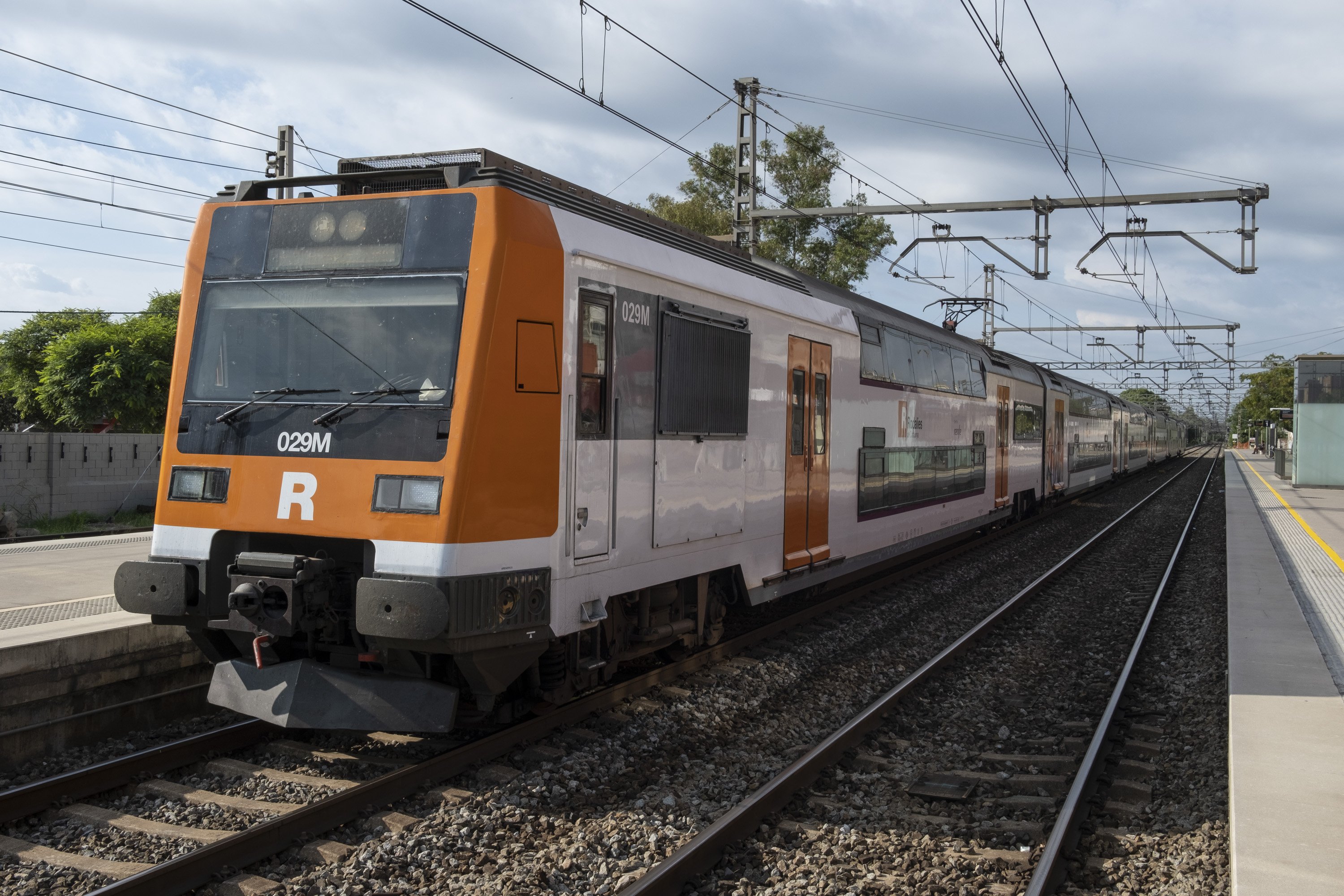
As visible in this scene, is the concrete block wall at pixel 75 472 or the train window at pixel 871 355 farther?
the concrete block wall at pixel 75 472

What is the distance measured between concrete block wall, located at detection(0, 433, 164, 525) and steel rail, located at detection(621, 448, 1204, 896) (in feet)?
43.6

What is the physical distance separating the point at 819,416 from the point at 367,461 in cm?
531

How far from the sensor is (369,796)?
17.0 ft

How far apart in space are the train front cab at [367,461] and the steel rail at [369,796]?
11.7 inches

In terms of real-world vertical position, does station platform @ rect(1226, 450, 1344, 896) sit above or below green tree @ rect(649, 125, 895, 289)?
below

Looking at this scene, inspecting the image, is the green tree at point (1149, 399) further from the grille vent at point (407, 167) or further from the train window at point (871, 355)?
the grille vent at point (407, 167)

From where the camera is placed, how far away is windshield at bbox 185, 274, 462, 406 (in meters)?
5.58

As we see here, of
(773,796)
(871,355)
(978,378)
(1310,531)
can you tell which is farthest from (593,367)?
(1310,531)

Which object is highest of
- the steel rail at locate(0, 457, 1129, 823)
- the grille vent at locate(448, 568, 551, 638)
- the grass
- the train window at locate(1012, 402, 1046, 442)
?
the train window at locate(1012, 402, 1046, 442)

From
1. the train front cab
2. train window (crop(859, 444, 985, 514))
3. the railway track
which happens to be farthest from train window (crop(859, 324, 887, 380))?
the train front cab

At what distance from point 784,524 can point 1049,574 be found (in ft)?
19.9

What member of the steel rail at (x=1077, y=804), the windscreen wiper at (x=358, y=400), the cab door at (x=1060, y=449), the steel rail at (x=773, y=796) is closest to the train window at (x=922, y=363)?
the steel rail at (x=773, y=796)

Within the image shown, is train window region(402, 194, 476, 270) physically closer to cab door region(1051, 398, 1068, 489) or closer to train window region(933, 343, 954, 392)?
train window region(933, 343, 954, 392)

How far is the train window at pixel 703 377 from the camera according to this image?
7.02 metres
